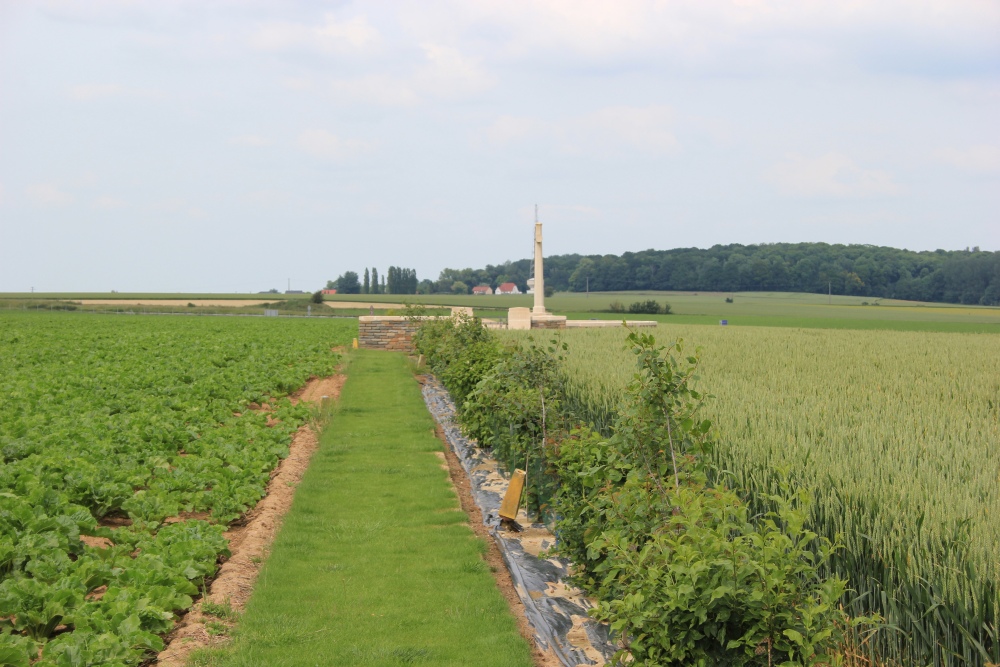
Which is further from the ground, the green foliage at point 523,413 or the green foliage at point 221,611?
the green foliage at point 523,413

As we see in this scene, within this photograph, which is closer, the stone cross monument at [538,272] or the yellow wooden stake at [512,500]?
the yellow wooden stake at [512,500]

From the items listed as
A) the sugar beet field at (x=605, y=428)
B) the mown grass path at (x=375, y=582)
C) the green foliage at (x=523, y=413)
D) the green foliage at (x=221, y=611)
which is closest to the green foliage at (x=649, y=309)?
the sugar beet field at (x=605, y=428)

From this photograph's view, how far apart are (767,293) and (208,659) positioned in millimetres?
77923

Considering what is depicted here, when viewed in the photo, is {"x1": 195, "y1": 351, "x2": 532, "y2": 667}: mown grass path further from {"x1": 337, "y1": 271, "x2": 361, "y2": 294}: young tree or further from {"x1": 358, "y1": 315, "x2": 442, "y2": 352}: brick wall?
{"x1": 337, "y1": 271, "x2": 361, "y2": 294}: young tree

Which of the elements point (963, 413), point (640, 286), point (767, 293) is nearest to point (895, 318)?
point (767, 293)

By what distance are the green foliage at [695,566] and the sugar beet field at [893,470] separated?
11.0 inches

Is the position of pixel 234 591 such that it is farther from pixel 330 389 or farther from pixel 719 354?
pixel 330 389

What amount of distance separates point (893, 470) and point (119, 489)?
246 inches

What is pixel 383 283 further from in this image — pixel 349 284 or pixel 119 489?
pixel 119 489

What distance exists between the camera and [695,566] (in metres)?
3.09

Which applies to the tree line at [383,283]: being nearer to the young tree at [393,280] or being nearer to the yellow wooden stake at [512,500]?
the young tree at [393,280]

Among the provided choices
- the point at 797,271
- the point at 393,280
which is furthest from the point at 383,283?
the point at 797,271

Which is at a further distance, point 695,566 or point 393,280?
point 393,280

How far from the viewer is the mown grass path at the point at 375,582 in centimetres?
482
